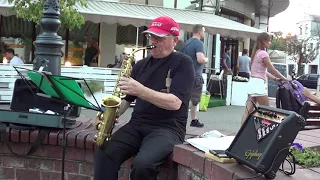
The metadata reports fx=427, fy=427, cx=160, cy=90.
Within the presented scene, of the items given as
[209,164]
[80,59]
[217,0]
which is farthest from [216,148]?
[217,0]

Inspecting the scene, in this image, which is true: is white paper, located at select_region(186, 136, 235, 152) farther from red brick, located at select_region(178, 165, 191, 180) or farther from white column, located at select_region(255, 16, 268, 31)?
white column, located at select_region(255, 16, 268, 31)

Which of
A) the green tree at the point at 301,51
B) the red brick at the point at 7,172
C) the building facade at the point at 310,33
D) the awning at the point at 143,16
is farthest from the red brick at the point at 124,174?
the building facade at the point at 310,33

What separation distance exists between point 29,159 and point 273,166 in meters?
2.24

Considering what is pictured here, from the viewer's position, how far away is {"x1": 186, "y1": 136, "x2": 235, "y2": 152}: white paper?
286cm

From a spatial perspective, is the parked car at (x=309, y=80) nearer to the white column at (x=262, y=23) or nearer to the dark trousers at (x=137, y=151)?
the white column at (x=262, y=23)

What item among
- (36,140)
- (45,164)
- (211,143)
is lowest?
(45,164)

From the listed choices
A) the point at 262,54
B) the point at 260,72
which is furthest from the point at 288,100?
the point at 262,54

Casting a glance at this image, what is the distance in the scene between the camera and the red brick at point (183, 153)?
286 centimetres

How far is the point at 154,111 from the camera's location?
3.12 metres

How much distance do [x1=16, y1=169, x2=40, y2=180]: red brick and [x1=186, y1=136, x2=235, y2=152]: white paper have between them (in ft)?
4.79

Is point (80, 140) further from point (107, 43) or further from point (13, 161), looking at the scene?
point (107, 43)

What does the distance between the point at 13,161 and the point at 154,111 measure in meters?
1.43

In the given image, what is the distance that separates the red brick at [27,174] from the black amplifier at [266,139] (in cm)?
187

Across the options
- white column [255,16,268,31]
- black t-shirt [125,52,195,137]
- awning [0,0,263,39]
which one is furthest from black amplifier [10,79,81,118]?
white column [255,16,268,31]
